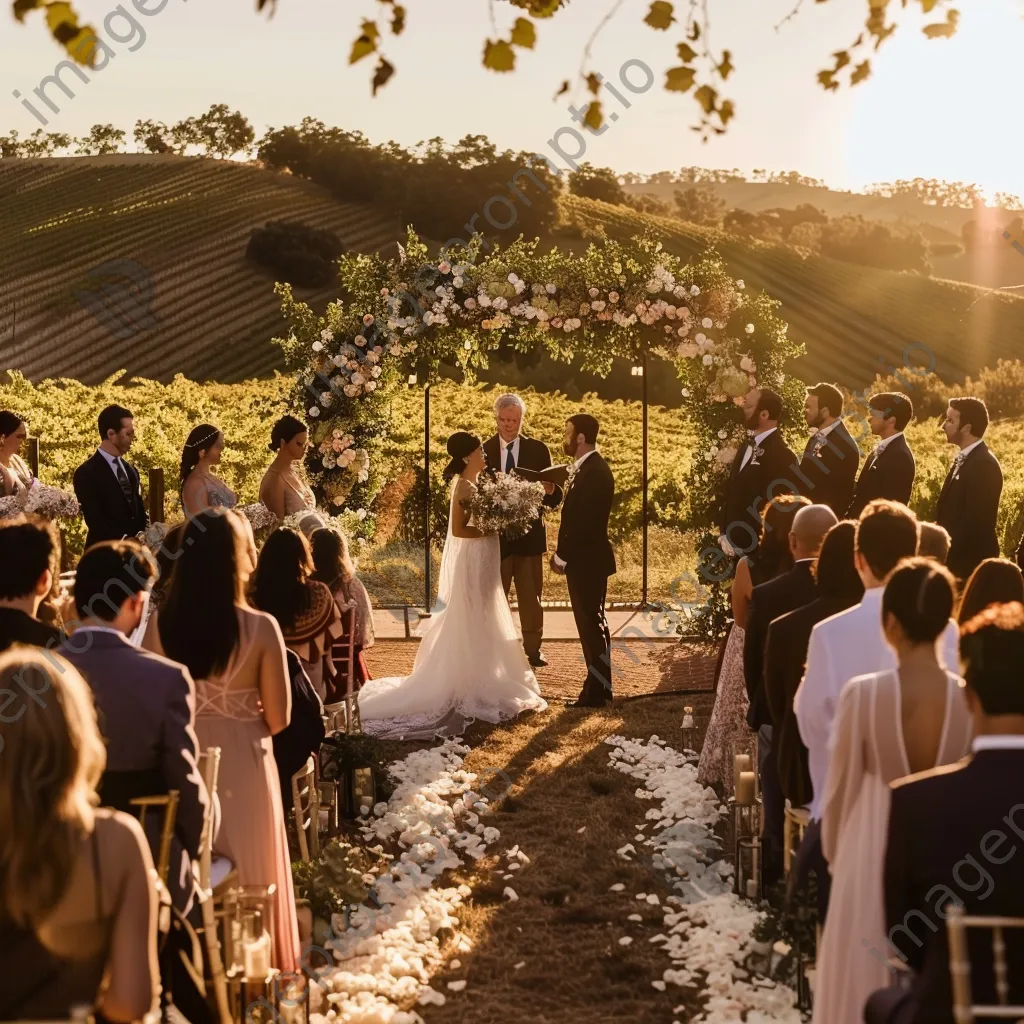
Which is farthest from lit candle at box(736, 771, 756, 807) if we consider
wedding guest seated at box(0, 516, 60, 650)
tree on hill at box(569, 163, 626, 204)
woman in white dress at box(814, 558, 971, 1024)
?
tree on hill at box(569, 163, 626, 204)

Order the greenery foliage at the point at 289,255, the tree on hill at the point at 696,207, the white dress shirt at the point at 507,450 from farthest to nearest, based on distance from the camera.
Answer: the tree on hill at the point at 696,207
the greenery foliage at the point at 289,255
the white dress shirt at the point at 507,450

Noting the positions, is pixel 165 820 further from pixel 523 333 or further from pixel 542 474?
pixel 523 333

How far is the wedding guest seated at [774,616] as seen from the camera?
5297 mm

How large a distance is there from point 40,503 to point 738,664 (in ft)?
15.4

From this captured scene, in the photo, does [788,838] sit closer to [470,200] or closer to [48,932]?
[48,932]

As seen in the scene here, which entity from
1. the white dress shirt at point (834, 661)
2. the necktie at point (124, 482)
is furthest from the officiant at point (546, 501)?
the white dress shirt at point (834, 661)

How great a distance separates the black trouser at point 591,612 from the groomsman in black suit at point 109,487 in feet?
10.4

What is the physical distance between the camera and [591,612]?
968 cm

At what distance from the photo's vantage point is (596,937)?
564 centimetres

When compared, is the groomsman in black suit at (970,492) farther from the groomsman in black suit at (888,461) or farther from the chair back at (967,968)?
the chair back at (967,968)

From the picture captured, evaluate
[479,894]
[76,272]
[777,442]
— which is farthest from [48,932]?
[76,272]

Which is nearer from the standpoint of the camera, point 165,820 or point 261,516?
point 165,820

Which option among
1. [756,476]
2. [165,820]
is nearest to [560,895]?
[165,820]

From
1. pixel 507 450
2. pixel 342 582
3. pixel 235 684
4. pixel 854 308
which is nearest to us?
pixel 235 684
